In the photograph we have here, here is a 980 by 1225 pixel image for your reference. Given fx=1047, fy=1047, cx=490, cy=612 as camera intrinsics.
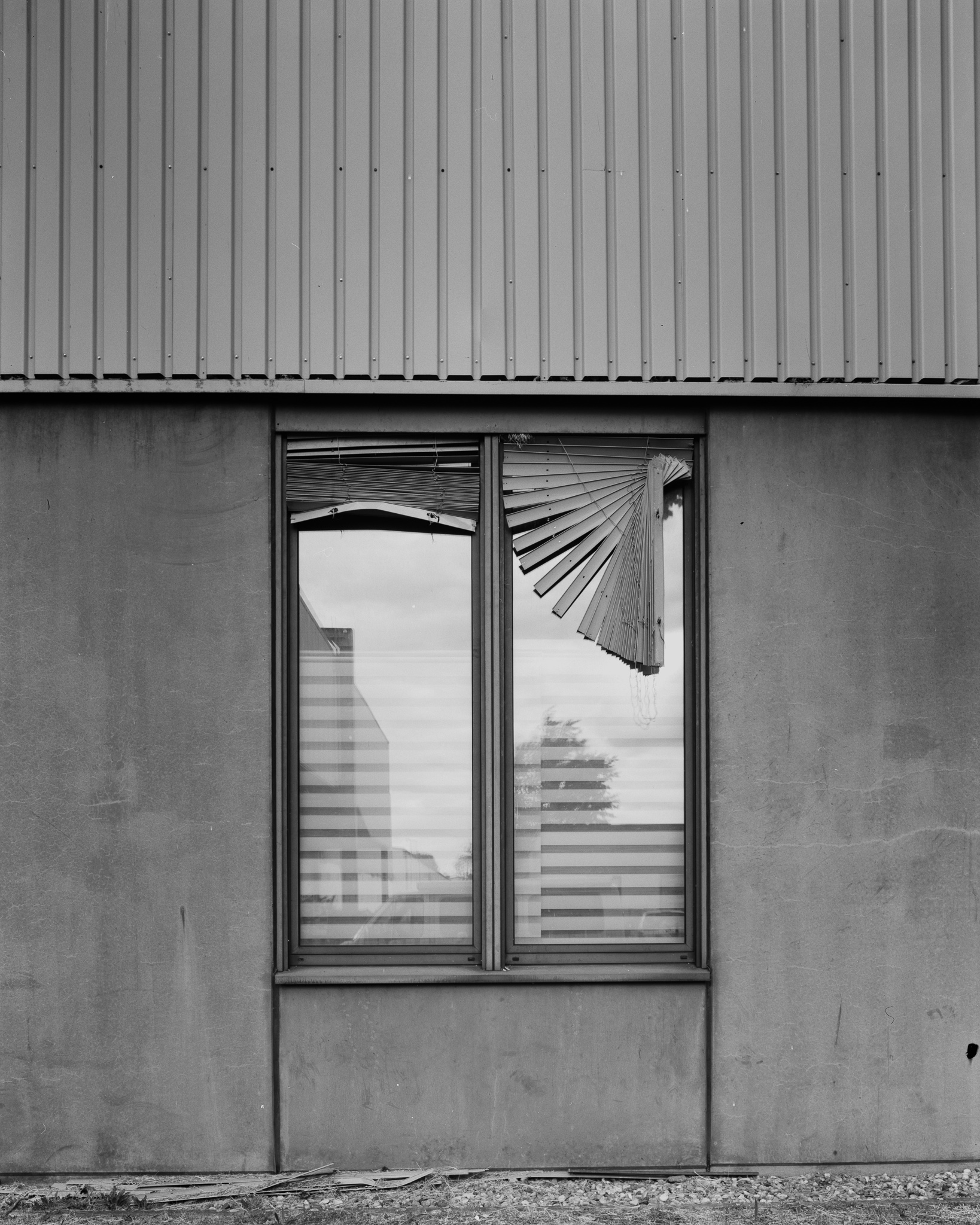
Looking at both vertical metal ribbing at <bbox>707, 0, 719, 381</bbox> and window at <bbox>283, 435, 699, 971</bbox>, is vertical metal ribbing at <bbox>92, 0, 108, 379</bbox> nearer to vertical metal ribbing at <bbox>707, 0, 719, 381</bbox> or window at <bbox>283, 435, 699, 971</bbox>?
window at <bbox>283, 435, 699, 971</bbox>

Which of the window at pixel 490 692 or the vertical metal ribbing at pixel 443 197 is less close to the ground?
the vertical metal ribbing at pixel 443 197

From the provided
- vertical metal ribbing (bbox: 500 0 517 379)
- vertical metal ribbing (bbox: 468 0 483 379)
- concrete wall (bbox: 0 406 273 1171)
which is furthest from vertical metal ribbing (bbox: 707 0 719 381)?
concrete wall (bbox: 0 406 273 1171)

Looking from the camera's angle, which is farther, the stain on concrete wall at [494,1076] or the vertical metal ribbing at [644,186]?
the vertical metal ribbing at [644,186]

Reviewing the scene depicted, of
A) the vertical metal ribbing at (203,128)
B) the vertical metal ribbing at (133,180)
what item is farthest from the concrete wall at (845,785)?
the vertical metal ribbing at (133,180)

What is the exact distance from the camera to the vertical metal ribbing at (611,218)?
5070 millimetres

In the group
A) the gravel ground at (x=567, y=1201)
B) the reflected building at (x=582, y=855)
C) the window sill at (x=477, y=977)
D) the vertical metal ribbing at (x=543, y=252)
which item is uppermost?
the vertical metal ribbing at (x=543, y=252)

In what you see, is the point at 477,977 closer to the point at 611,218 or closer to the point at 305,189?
the point at 611,218

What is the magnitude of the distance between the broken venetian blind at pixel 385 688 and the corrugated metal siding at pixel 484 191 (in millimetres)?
565

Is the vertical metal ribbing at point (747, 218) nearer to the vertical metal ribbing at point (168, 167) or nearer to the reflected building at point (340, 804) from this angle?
the reflected building at point (340, 804)

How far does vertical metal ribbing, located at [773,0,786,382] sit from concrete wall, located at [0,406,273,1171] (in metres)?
2.55

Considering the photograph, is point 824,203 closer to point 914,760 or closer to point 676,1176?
point 914,760

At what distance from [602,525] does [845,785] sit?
1724 mm

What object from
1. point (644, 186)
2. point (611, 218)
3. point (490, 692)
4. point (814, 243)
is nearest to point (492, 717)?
point (490, 692)

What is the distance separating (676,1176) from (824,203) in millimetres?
4704
